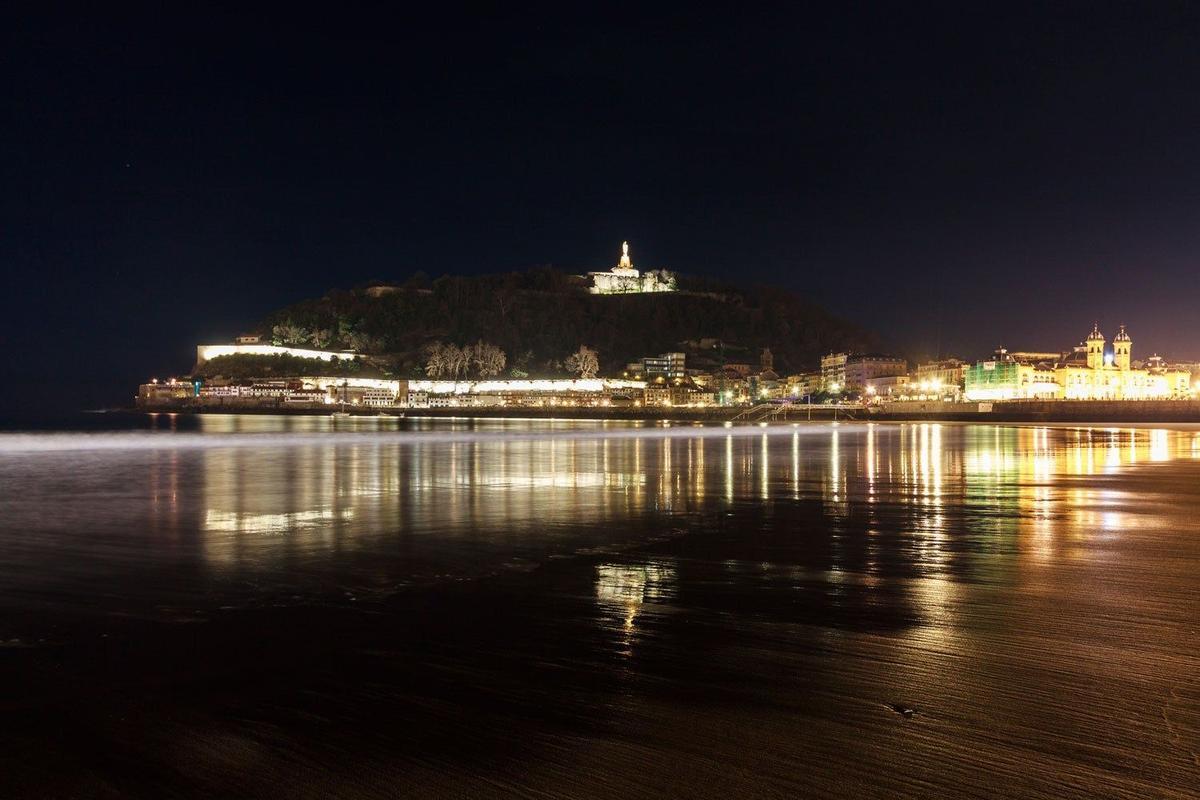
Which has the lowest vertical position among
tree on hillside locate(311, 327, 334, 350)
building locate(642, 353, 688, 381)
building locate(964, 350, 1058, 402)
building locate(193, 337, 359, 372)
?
building locate(964, 350, 1058, 402)

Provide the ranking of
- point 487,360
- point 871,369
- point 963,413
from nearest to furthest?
point 963,413 < point 871,369 < point 487,360

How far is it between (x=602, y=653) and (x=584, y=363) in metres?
152

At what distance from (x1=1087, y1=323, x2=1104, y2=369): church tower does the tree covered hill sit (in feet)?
227

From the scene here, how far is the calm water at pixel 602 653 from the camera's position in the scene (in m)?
3.27

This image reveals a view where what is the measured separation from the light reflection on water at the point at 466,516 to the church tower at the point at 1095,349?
9887cm

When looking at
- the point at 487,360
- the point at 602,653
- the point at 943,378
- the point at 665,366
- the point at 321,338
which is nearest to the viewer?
the point at 602,653

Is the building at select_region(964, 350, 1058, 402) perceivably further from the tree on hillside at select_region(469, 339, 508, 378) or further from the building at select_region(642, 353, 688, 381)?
the tree on hillside at select_region(469, 339, 508, 378)

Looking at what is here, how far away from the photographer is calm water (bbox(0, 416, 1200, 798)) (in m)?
3.27

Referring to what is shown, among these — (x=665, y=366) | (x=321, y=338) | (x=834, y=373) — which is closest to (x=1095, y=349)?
(x=834, y=373)

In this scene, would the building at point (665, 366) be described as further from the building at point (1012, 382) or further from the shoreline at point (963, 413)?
the building at point (1012, 382)

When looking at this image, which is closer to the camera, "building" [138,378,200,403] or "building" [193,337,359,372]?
"building" [138,378,200,403]

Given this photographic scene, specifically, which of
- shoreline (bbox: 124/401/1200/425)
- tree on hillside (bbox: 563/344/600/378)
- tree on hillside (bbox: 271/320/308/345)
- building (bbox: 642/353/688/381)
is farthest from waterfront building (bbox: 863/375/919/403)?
tree on hillside (bbox: 271/320/308/345)

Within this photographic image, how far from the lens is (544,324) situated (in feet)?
585

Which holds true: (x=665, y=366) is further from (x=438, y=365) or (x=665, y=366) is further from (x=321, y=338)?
(x=321, y=338)
